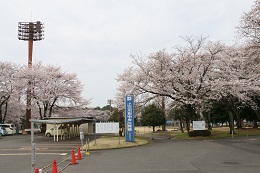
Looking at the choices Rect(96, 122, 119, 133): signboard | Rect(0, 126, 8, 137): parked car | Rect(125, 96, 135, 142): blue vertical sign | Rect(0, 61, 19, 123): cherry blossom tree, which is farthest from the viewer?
Rect(0, 61, 19, 123): cherry blossom tree

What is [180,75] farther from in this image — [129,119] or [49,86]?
[49,86]

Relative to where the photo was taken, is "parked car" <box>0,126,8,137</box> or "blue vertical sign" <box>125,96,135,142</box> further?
"parked car" <box>0,126,8,137</box>

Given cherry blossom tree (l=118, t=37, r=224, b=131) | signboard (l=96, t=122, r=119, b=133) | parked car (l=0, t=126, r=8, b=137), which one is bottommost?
parked car (l=0, t=126, r=8, b=137)

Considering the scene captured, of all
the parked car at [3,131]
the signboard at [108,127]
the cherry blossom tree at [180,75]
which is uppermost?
the cherry blossom tree at [180,75]

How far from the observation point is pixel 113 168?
10750mm

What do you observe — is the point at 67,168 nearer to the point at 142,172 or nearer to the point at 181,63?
the point at 142,172

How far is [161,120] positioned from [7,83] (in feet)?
87.6

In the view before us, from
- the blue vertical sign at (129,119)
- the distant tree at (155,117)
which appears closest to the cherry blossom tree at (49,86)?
the distant tree at (155,117)

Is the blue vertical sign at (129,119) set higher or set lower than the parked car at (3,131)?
higher

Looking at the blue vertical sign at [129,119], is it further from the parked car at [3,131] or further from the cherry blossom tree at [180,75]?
the parked car at [3,131]

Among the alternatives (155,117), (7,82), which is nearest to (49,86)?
(7,82)

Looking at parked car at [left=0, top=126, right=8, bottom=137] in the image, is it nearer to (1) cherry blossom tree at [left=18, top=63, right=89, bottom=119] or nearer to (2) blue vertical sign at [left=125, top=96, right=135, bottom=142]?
(1) cherry blossom tree at [left=18, top=63, right=89, bottom=119]

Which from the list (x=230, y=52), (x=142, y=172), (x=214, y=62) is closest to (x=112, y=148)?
(x=142, y=172)

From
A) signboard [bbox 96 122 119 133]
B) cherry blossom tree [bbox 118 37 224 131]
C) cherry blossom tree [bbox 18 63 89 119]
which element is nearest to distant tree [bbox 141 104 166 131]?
A: cherry blossom tree [bbox 18 63 89 119]
